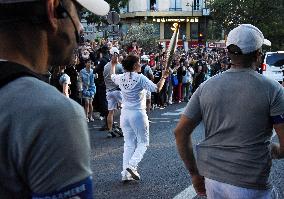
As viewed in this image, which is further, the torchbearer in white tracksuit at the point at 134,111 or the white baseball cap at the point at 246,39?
the torchbearer in white tracksuit at the point at 134,111

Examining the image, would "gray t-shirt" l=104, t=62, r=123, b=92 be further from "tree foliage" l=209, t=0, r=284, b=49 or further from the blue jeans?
"tree foliage" l=209, t=0, r=284, b=49

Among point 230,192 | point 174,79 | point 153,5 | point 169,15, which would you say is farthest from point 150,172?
point 153,5

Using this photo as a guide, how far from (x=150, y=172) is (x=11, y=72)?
675cm

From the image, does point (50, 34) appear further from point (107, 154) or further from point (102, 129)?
point (102, 129)

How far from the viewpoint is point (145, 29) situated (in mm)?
41938

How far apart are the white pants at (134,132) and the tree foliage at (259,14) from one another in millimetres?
39322

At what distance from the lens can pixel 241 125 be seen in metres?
3.11

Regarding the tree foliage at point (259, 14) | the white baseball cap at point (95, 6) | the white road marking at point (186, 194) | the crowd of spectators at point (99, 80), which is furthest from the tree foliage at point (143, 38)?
the white baseball cap at point (95, 6)

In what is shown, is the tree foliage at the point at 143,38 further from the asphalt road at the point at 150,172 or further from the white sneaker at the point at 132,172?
the white sneaker at the point at 132,172

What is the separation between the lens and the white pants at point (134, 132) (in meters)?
7.58

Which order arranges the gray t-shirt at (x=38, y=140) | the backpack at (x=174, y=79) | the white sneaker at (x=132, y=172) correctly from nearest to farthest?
the gray t-shirt at (x=38, y=140) < the white sneaker at (x=132, y=172) < the backpack at (x=174, y=79)

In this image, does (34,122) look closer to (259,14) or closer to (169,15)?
(259,14)

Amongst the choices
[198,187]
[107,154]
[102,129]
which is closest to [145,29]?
[102,129]

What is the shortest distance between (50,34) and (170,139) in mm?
9930
